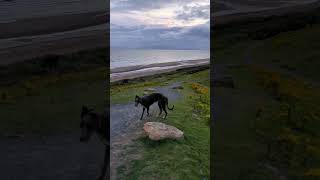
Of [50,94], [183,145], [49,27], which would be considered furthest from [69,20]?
[183,145]

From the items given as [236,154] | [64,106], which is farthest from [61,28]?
[236,154]

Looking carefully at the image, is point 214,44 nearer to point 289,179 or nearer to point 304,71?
point 304,71

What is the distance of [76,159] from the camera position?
2.35m

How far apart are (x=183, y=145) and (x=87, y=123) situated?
0.56m

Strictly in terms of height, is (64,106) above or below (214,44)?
below

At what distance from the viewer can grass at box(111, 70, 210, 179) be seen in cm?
235

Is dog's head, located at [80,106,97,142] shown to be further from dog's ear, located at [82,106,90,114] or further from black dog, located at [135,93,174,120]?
black dog, located at [135,93,174,120]

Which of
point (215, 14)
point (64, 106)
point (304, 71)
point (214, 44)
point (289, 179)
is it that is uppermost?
point (215, 14)

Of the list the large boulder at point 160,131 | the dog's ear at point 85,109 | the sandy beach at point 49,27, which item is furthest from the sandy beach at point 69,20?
the large boulder at point 160,131

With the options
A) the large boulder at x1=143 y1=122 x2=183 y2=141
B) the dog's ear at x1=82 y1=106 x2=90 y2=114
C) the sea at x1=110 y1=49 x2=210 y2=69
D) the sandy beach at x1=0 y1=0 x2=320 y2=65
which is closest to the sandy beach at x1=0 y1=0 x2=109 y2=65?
the sandy beach at x1=0 y1=0 x2=320 y2=65

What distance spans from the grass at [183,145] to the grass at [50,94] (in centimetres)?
18

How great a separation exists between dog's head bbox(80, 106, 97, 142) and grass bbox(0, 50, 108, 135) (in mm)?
28

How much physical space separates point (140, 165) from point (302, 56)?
43.1 inches

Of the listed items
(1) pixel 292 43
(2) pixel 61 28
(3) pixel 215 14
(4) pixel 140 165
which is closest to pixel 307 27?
(1) pixel 292 43
